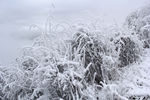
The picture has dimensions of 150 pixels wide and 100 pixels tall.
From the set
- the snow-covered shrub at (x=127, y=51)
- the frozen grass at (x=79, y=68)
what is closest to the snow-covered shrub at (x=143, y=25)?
the snow-covered shrub at (x=127, y=51)

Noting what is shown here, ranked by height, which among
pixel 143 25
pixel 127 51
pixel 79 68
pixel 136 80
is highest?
pixel 143 25

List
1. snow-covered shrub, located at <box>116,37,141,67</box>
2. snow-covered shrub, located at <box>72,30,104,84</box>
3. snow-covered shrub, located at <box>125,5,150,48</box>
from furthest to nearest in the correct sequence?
snow-covered shrub, located at <box>125,5,150,48</box> < snow-covered shrub, located at <box>116,37,141,67</box> < snow-covered shrub, located at <box>72,30,104,84</box>

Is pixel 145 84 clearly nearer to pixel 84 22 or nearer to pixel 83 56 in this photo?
pixel 83 56

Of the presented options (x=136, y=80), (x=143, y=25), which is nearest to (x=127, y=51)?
(x=136, y=80)

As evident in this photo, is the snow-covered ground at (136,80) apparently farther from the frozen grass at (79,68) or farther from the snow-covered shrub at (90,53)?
the snow-covered shrub at (90,53)

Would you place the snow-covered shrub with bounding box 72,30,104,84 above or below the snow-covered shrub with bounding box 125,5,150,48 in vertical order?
below

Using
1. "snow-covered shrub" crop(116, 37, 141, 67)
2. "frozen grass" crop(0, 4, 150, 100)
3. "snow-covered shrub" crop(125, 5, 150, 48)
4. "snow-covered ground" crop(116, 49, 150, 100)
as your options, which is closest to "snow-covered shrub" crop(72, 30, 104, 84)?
"frozen grass" crop(0, 4, 150, 100)

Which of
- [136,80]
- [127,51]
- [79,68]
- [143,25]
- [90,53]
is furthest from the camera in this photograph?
[143,25]

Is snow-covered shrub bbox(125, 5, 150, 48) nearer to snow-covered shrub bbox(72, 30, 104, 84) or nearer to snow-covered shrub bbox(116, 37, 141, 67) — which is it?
snow-covered shrub bbox(116, 37, 141, 67)

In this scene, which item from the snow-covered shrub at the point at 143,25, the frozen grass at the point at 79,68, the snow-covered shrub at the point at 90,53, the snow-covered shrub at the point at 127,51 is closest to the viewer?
the frozen grass at the point at 79,68

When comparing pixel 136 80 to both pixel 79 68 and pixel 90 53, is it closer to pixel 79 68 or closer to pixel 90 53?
pixel 90 53

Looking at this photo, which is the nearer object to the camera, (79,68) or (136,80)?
(79,68)

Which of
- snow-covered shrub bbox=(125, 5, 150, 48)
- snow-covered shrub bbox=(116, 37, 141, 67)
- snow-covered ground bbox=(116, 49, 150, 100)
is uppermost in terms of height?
snow-covered shrub bbox=(125, 5, 150, 48)

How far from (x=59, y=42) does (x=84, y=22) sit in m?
0.76
